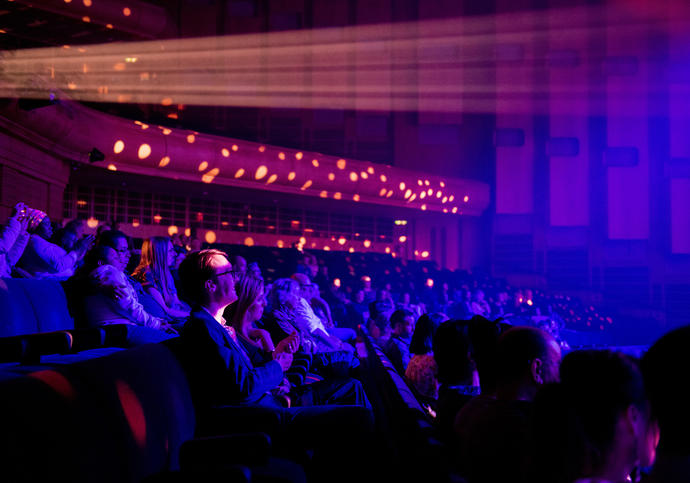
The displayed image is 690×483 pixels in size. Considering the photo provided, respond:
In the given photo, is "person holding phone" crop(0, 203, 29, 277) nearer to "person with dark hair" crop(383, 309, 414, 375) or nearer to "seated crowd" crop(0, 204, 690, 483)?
"seated crowd" crop(0, 204, 690, 483)

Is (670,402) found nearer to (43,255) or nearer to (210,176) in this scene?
(43,255)

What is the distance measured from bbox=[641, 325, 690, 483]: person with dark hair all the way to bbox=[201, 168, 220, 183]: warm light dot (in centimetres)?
1132

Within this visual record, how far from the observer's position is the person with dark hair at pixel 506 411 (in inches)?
54.5

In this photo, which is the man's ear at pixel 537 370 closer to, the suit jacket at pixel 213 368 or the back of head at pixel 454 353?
the back of head at pixel 454 353

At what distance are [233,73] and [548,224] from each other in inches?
384

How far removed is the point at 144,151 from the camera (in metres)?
10.6

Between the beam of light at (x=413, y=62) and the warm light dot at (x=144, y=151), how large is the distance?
3461 millimetres

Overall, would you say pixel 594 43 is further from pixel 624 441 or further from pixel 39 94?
pixel 624 441

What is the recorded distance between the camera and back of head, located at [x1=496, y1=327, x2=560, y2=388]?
61.7 inches

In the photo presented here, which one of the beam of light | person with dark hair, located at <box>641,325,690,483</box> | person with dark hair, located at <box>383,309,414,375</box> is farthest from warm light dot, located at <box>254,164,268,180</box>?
person with dark hair, located at <box>641,325,690,483</box>

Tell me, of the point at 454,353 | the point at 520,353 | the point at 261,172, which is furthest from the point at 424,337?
the point at 261,172

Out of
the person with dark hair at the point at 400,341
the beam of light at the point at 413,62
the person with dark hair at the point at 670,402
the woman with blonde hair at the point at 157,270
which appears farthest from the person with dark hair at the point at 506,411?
the beam of light at the point at 413,62

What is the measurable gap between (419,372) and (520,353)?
1.49 m

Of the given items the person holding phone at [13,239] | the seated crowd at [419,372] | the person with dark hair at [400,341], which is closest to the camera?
the seated crowd at [419,372]
